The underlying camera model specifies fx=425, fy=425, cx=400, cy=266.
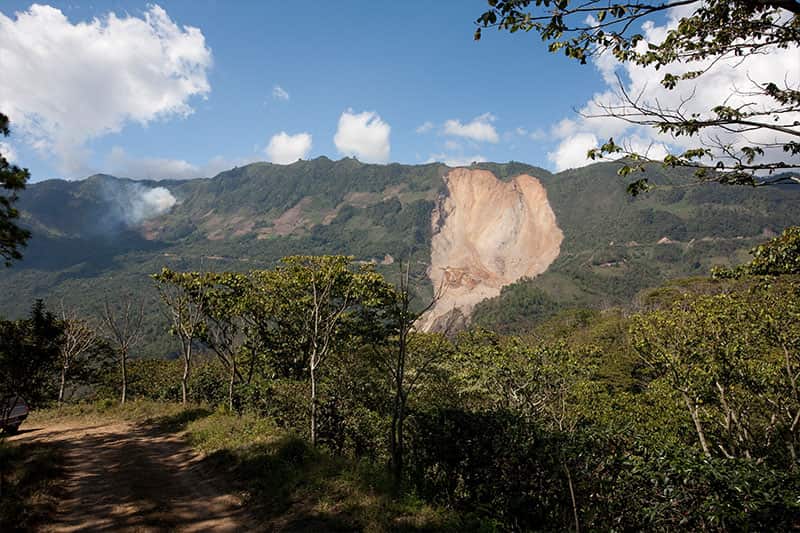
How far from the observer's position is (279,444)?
9.59 meters

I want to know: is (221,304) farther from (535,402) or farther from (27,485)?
(535,402)

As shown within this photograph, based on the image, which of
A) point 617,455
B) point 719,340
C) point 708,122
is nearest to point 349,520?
point 617,455

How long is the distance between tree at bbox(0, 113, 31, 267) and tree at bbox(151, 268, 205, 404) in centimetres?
839

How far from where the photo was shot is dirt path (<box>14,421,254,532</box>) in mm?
6848

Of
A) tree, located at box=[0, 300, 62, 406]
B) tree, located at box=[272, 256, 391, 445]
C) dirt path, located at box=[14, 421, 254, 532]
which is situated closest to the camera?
dirt path, located at box=[14, 421, 254, 532]

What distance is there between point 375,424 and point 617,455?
7.08m

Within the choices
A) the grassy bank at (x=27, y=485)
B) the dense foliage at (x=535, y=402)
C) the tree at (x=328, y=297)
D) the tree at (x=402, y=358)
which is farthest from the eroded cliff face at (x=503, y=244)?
the grassy bank at (x=27, y=485)

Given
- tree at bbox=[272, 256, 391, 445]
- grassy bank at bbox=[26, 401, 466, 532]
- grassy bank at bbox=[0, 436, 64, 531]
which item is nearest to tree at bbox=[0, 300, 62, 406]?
grassy bank at bbox=[0, 436, 64, 531]

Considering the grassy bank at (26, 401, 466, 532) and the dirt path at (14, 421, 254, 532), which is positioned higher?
the grassy bank at (26, 401, 466, 532)

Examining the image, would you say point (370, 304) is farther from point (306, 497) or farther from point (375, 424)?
point (306, 497)

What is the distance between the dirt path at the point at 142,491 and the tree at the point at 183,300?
17.5 ft

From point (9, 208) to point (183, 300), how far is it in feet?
32.3

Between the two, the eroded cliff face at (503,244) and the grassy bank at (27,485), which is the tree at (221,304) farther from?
the eroded cliff face at (503,244)

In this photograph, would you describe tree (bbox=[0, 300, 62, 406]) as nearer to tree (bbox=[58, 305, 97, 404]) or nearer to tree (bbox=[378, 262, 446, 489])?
tree (bbox=[378, 262, 446, 489])
